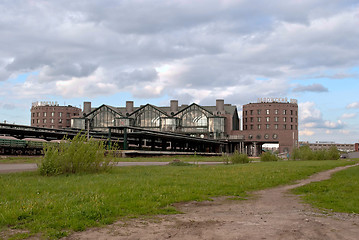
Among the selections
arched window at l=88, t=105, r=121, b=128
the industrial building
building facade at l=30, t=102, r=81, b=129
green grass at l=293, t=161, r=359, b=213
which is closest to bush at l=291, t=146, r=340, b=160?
green grass at l=293, t=161, r=359, b=213

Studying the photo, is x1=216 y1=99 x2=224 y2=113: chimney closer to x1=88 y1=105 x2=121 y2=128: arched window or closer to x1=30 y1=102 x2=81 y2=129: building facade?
x1=88 y1=105 x2=121 y2=128: arched window

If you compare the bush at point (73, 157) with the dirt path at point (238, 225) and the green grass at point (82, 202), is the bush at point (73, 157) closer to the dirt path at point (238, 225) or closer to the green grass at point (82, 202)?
the green grass at point (82, 202)

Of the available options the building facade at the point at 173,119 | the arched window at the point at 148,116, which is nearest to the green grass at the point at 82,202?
the building facade at the point at 173,119

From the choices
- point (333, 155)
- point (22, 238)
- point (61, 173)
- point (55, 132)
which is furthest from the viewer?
point (55, 132)

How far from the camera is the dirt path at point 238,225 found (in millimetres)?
7637

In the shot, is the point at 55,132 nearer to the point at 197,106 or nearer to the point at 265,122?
the point at 197,106

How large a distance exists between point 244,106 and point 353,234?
13493 cm

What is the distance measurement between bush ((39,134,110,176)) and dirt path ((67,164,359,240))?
10.7 metres

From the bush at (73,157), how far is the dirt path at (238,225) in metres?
10.7

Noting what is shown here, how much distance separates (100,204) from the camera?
10.2 m

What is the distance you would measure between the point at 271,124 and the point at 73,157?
120 metres

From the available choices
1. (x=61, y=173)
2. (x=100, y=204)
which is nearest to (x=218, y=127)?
(x=61, y=173)

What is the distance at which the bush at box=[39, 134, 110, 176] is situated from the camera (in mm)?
19703

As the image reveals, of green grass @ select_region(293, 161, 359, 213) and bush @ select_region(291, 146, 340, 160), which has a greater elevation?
green grass @ select_region(293, 161, 359, 213)
